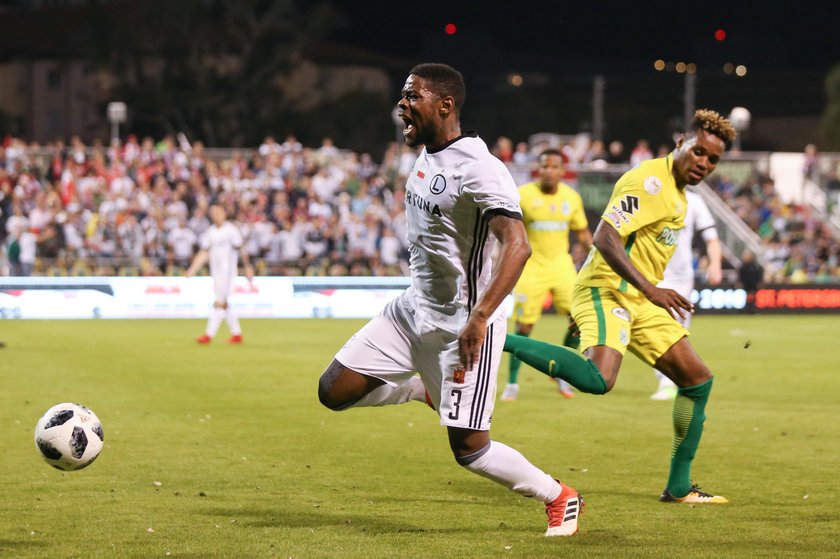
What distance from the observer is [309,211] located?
105ft

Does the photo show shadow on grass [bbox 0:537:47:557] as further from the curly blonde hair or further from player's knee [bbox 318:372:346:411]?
the curly blonde hair

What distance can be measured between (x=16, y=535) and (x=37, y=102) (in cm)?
8043

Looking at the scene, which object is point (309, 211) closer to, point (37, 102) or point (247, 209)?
point (247, 209)

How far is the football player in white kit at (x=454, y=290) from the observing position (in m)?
6.34

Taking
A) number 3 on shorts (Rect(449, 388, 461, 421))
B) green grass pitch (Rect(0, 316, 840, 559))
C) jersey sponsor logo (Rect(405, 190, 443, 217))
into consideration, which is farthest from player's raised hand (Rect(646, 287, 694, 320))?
jersey sponsor logo (Rect(405, 190, 443, 217))

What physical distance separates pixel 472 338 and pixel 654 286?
1979 mm

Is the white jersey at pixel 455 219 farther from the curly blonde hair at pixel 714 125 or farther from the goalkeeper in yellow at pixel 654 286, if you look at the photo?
the curly blonde hair at pixel 714 125

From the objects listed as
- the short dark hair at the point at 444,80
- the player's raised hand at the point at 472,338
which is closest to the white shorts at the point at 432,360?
the player's raised hand at the point at 472,338

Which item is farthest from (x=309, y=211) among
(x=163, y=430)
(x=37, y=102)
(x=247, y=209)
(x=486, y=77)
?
(x=37, y=102)

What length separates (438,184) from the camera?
6520 millimetres

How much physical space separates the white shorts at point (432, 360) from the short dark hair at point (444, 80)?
3.70 ft

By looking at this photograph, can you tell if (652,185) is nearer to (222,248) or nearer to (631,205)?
(631,205)

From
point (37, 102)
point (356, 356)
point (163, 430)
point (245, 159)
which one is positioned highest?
point (37, 102)

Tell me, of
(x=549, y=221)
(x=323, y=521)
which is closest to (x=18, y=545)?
(x=323, y=521)
